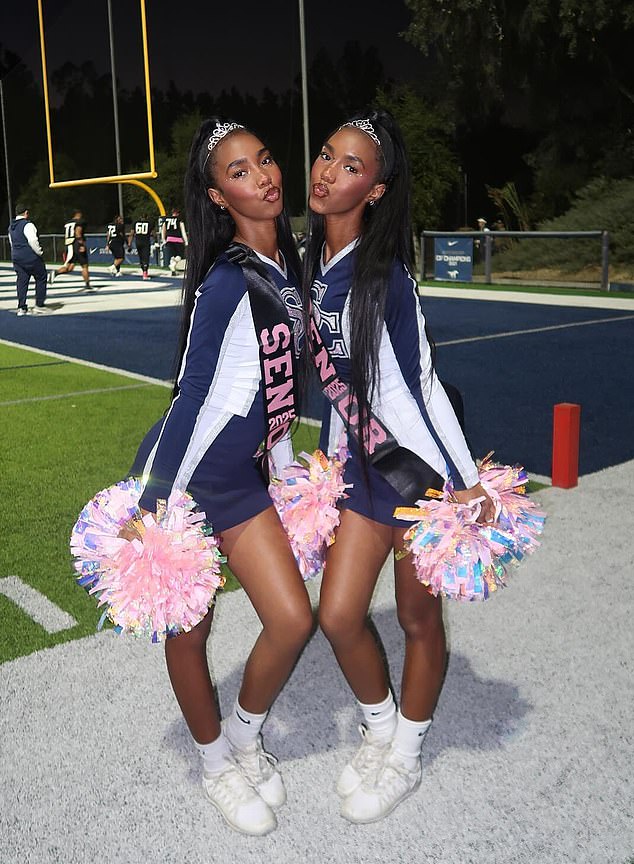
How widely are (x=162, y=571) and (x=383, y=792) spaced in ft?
2.91

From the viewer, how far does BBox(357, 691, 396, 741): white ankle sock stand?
2734mm

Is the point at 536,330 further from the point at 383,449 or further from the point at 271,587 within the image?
the point at 271,587

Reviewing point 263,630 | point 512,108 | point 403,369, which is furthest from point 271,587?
point 512,108

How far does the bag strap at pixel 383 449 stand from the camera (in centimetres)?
248

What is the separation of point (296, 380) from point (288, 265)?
1.09 feet

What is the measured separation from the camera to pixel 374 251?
7.95 feet

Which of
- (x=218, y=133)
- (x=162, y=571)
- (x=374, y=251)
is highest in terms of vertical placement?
(x=218, y=133)

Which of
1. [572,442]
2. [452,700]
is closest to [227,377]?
[452,700]

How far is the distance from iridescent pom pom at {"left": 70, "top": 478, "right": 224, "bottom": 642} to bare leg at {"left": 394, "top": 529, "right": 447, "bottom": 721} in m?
0.52

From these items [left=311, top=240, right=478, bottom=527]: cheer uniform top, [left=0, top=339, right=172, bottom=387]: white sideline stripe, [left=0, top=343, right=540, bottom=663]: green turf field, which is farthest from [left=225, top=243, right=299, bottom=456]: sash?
[left=0, top=339, right=172, bottom=387]: white sideline stripe

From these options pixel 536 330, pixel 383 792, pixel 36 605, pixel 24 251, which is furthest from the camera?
pixel 24 251

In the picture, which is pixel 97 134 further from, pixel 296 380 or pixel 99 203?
pixel 296 380

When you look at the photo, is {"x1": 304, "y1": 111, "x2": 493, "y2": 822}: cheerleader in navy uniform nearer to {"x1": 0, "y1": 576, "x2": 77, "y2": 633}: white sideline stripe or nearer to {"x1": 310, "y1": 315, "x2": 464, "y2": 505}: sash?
{"x1": 310, "y1": 315, "x2": 464, "y2": 505}: sash

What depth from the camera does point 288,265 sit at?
259 cm
